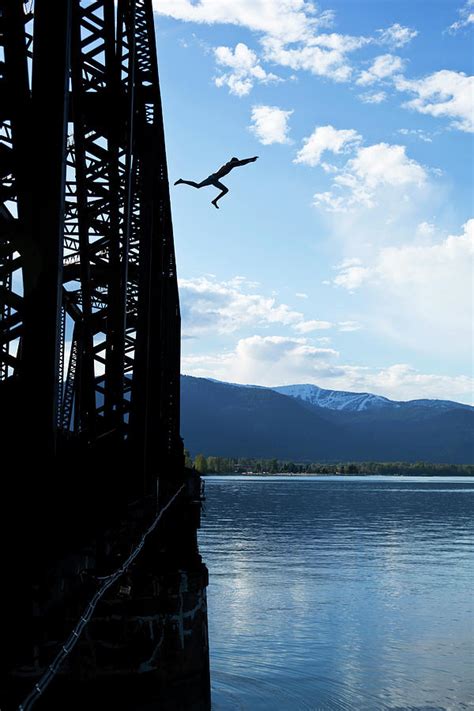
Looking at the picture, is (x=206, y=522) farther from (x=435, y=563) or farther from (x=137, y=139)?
(x=137, y=139)

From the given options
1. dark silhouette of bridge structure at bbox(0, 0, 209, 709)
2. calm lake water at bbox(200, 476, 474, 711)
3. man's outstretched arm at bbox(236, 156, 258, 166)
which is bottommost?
calm lake water at bbox(200, 476, 474, 711)

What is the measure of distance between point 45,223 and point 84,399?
435 cm

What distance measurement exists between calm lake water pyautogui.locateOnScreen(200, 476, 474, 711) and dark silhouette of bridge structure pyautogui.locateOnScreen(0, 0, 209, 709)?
7.32m

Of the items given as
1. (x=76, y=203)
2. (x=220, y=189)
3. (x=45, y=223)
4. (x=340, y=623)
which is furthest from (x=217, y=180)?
(x=340, y=623)

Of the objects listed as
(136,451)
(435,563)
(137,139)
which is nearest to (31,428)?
(136,451)

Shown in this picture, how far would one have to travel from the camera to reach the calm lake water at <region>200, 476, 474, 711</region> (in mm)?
21984

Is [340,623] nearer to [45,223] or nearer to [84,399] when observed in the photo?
[84,399]

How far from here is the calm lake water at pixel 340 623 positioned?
22.0 metres

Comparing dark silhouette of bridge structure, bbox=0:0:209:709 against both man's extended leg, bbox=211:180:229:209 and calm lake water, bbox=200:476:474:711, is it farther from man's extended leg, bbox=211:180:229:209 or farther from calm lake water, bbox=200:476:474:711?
calm lake water, bbox=200:476:474:711

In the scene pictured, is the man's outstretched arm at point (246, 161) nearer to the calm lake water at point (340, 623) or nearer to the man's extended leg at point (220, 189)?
the man's extended leg at point (220, 189)

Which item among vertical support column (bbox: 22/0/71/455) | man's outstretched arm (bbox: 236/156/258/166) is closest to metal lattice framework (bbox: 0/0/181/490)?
vertical support column (bbox: 22/0/71/455)

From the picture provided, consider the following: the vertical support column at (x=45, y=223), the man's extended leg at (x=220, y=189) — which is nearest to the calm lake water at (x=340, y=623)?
the man's extended leg at (x=220, y=189)

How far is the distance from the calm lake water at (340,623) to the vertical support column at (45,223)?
17.4 metres

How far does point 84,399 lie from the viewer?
8.95 m
